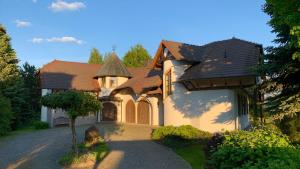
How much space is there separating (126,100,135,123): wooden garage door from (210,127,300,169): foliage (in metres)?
25.1

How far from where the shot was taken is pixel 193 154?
584 inches

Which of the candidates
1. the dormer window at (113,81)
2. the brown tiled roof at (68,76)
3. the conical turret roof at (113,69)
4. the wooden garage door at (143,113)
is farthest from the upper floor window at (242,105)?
the brown tiled roof at (68,76)

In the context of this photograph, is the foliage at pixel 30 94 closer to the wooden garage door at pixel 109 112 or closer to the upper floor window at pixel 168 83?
the wooden garage door at pixel 109 112

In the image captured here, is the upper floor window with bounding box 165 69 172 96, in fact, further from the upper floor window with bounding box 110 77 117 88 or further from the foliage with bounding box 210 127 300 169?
the foliage with bounding box 210 127 300 169

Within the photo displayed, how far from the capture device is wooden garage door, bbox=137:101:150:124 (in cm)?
2917

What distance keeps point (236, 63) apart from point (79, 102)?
37.3ft

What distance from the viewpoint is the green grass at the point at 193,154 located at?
12.6 m

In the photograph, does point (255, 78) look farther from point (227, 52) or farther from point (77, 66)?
point (77, 66)

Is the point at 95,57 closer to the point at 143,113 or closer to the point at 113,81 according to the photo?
the point at 113,81

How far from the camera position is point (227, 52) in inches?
850

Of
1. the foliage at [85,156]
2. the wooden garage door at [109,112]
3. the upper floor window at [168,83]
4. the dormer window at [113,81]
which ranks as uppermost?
the dormer window at [113,81]

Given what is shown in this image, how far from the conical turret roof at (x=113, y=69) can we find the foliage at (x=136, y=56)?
25034 mm

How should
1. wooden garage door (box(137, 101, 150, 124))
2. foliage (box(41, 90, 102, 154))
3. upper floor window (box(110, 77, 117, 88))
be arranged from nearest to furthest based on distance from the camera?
foliage (box(41, 90, 102, 154)), wooden garage door (box(137, 101, 150, 124)), upper floor window (box(110, 77, 117, 88))

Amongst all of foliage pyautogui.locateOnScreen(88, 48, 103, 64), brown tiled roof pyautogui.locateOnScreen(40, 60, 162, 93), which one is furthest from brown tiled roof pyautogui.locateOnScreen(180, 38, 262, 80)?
foliage pyautogui.locateOnScreen(88, 48, 103, 64)
